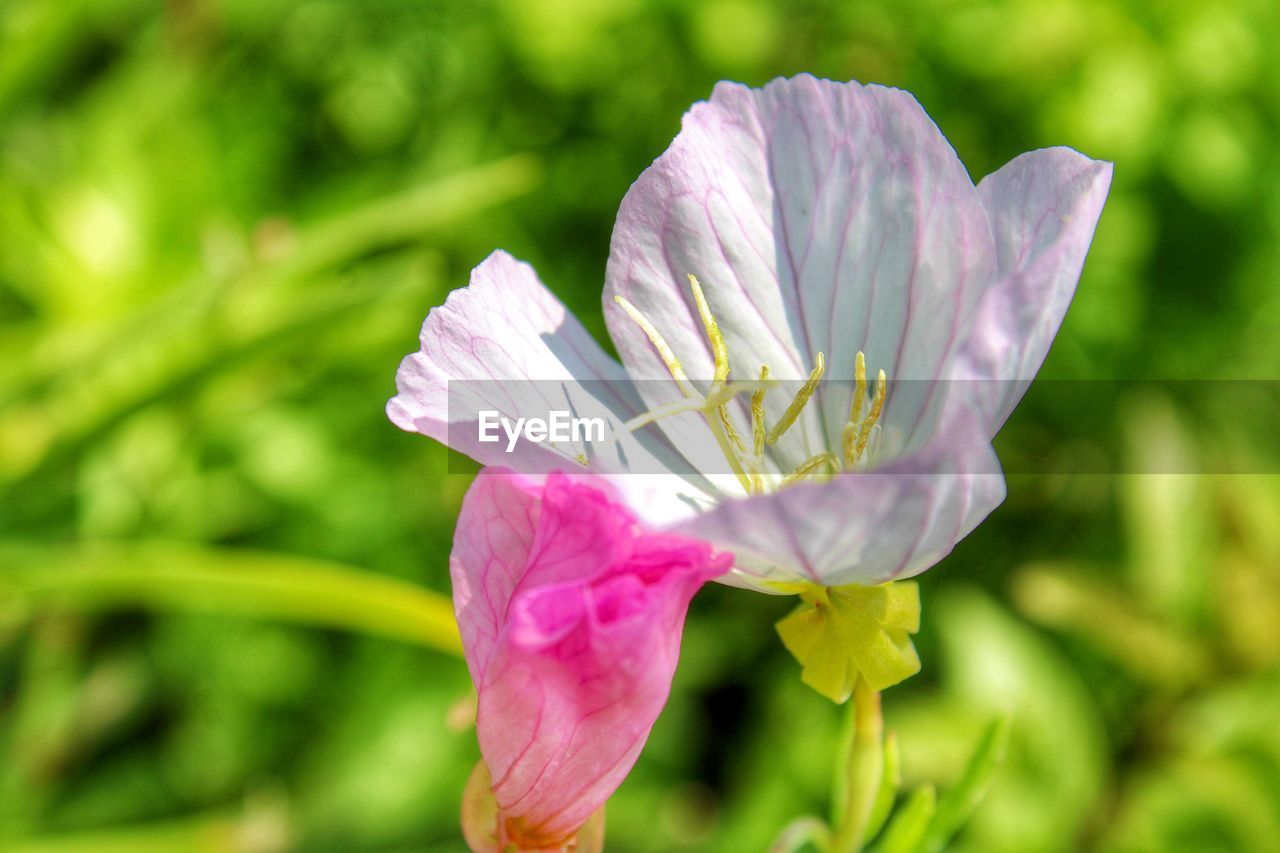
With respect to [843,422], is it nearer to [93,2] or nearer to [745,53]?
[745,53]

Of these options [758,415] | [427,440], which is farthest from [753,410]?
[427,440]

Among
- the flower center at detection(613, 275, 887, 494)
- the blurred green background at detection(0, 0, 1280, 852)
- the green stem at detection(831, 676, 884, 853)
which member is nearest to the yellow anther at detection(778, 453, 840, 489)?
the flower center at detection(613, 275, 887, 494)

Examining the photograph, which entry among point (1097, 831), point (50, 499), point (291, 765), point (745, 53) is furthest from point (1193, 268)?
point (50, 499)

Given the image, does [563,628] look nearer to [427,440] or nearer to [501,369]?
[501,369]

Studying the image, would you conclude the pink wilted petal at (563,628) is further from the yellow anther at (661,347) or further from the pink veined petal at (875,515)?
the yellow anther at (661,347)

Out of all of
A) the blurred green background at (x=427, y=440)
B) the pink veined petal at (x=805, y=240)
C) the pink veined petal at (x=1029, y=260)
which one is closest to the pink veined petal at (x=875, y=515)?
the pink veined petal at (x=1029, y=260)

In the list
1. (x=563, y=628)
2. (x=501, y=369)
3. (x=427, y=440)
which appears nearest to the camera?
(x=563, y=628)
